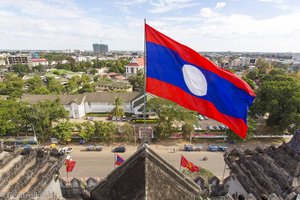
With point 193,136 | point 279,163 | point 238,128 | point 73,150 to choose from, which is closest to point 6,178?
point 238,128

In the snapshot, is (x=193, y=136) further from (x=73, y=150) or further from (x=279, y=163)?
(x=279, y=163)

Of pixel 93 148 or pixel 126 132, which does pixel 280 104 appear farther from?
pixel 93 148

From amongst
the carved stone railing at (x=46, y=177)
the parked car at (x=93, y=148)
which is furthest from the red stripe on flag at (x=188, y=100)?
the parked car at (x=93, y=148)

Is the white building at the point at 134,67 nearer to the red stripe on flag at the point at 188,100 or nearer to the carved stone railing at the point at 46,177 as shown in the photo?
the carved stone railing at the point at 46,177

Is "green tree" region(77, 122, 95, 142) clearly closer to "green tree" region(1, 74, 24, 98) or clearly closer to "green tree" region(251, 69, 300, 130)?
"green tree" region(251, 69, 300, 130)

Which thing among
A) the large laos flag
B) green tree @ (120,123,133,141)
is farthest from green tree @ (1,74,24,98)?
the large laos flag

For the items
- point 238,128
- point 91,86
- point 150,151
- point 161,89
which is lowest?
point 91,86

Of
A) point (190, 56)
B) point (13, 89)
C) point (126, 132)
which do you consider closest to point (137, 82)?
point (13, 89)
